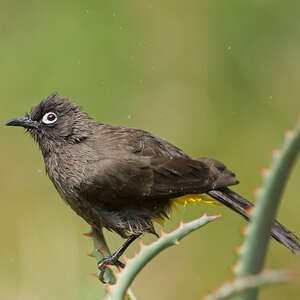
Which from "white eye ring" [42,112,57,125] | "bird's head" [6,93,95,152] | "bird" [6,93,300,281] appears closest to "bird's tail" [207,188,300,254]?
"bird" [6,93,300,281]

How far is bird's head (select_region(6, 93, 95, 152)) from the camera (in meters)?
4.38

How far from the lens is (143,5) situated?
7.30 metres

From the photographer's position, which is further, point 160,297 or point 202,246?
point 202,246

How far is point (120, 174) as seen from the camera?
418cm

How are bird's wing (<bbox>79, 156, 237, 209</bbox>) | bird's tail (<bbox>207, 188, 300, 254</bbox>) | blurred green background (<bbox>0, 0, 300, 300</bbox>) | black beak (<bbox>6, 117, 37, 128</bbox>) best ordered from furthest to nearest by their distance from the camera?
blurred green background (<bbox>0, 0, 300, 300</bbox>) → black beak (<bbox>6, 117, 37, 128</bbox>) → bird's wing (<bbox>79, 156, 237, 209</bbox>) → bird's tail (<bbox>207, 188, 300, 254</bbox>)

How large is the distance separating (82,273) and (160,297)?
2.66ft

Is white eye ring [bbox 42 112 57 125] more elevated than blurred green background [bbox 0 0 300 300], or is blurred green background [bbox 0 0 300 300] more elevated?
blurred green background [bbox 0 0 300 300]

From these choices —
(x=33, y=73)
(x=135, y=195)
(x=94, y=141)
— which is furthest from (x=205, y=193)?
(x=33, y=73)

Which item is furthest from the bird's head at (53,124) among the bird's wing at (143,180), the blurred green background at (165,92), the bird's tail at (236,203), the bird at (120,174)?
the blurred green background at (165,92)

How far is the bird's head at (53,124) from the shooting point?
14.4 feet

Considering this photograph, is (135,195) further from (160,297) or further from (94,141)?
(160,297)

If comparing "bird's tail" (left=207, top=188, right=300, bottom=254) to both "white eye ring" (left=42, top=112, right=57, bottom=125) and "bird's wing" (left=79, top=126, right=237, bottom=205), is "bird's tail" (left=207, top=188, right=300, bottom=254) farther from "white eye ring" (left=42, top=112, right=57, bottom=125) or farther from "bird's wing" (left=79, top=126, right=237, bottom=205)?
"white eye ring" (left=42, top=112, right=57, bottom=125)

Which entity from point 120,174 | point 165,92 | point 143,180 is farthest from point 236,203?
point 165,92

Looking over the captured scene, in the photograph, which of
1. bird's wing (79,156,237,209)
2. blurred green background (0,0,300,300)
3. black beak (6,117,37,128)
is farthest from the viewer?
blurred green background (0,0,300,300)
